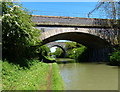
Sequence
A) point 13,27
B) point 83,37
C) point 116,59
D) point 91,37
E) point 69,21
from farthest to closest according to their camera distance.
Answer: point 83,37 < point 91,37 < point 69,21 < point 116,59 < point 13,27

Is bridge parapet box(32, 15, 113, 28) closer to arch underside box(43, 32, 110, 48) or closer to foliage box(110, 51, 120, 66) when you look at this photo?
arch underside box(43, 32, 110, 48)

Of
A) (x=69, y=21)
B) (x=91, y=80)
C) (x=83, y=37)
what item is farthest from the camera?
(x=83, y=37)

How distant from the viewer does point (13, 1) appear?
24.3ft

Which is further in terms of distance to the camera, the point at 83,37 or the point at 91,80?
the point at 83,37

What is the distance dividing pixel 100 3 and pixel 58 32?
7.13 m

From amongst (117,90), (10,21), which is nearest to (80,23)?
(10,21)

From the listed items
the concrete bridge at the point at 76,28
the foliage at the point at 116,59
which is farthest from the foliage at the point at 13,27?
the foliage at the point at 116,59

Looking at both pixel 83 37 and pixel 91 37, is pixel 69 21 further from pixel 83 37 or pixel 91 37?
pixel 83 37

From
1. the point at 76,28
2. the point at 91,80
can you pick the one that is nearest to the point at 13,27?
the point at 91,80

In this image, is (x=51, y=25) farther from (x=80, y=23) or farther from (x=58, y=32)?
(x=80, y=23)

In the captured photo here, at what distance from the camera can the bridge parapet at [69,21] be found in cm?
1372

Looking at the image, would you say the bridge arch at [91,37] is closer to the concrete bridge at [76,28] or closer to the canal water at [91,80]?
the concrete bridge at [76,28]

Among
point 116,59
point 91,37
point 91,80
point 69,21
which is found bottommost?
point 91,80

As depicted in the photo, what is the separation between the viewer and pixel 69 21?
49.1 ft
